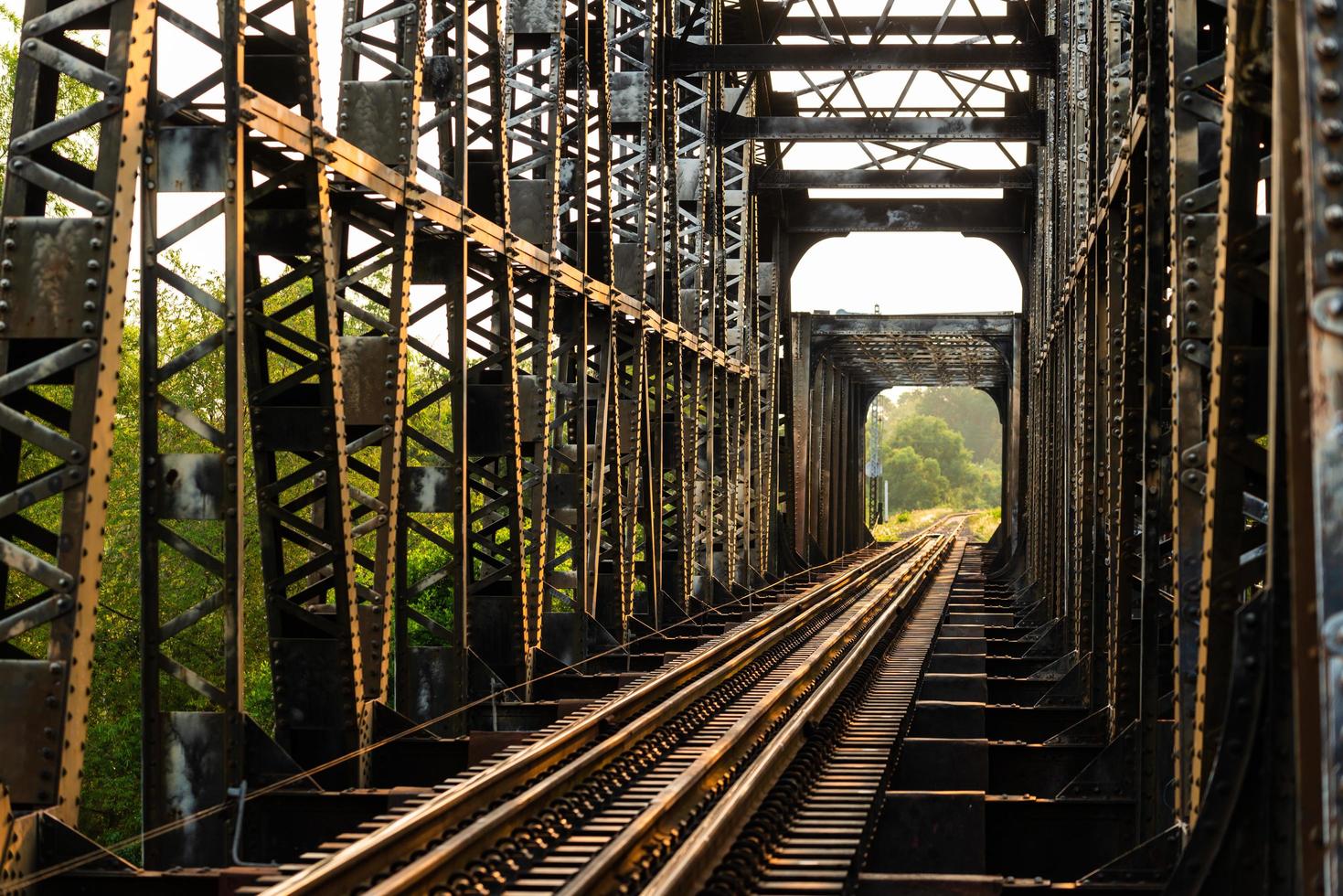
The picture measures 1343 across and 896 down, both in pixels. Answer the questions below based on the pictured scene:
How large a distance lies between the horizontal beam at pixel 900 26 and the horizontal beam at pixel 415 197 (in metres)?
9.16

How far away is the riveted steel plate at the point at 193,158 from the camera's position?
866 cm

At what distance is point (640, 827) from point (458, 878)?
96 centimetres

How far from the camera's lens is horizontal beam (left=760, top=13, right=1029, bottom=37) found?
86.6 ft

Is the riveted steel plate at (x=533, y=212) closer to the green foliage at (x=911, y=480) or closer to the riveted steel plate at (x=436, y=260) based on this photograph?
the riveted steel plate at (x=436, y=260)

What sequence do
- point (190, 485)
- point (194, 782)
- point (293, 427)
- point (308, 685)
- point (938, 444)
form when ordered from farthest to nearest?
point (938, 444)
point (308, 685)
point (293, 427)
point (194, 782)
point (190, 485)

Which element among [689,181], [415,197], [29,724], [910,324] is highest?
[689,181]

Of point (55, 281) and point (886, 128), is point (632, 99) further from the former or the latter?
point (55, 281)

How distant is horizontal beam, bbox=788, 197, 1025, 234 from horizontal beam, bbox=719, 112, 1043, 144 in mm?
8144

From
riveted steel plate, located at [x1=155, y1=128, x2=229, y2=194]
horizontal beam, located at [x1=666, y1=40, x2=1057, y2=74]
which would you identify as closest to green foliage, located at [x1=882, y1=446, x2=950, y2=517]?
horizontal beam, located at [x1=666, y1=40, x2=1057, y2=74]

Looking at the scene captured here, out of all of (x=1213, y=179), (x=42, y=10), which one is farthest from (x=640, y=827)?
(x=42, y=10)

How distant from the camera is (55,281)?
7.63m

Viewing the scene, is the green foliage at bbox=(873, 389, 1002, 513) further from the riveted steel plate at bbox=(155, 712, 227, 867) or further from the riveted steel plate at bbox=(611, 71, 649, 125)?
the riveted steel plate at bbox=(155, 712, 227, 867)

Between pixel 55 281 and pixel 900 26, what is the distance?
21298mm

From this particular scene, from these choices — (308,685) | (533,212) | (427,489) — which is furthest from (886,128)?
(308,685)
